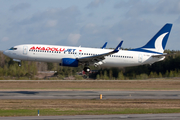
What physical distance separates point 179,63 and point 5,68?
129 ft

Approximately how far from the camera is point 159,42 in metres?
50.6

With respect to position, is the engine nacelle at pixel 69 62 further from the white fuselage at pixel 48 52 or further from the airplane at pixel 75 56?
the white fuselage at pixel 48 52

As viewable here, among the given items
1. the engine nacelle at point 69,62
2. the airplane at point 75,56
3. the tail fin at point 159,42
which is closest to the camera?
the engine nacelle at point 69,62

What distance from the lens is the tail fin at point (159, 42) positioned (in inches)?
1958

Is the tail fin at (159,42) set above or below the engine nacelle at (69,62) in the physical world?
above

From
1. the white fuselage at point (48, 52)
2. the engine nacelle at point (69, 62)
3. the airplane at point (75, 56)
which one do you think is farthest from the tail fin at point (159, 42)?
the engine nacelle at point (69, 62)

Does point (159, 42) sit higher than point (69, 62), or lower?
higher

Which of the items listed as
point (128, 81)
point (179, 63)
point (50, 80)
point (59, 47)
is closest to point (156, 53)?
point (128, 81)

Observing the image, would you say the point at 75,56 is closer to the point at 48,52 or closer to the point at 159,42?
the point at 48,52

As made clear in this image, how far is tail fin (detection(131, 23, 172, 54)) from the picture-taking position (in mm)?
49737

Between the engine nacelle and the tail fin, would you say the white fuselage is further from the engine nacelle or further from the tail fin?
the tail fin

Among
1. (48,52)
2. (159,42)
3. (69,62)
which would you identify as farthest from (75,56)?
(159,42)

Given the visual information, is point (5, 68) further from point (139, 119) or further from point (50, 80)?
point (139, 119)

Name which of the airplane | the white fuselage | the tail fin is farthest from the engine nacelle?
the tail fin
